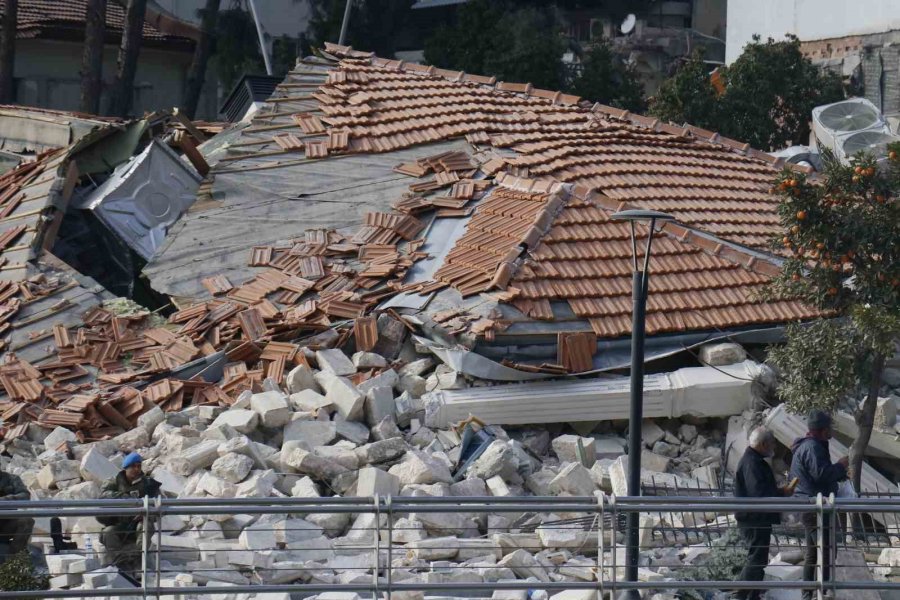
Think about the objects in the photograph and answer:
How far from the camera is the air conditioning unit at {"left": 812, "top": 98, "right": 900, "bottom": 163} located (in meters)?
25.6

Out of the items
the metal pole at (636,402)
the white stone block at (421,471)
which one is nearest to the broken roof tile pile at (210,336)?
the white stone block at (421,471)

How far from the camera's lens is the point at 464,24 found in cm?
3650

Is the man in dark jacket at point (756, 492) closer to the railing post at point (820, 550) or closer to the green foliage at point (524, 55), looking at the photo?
the railing post at point (820, 550)

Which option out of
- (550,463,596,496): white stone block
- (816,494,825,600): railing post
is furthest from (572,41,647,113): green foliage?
(816,494,825,600): railing post

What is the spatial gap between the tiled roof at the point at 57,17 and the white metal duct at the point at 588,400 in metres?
26.2

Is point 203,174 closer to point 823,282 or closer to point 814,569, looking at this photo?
point 823,282

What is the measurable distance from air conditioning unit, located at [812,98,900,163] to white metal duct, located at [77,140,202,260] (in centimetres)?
1230

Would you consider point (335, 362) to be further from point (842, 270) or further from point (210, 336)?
point (842, 270)

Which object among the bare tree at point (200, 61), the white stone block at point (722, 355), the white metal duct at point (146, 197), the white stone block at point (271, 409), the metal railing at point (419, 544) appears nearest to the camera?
the metal railing at point (419, 544)

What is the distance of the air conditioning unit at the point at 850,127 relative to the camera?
25641 mm

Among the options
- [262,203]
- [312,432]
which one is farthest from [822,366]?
[262,203]

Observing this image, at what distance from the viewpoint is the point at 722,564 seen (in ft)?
35.0

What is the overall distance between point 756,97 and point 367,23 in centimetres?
1224

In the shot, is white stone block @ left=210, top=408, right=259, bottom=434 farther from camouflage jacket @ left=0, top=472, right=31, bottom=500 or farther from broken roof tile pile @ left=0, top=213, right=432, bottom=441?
camouflage jacket @ left=0, top=472, right=31, bottom=500
